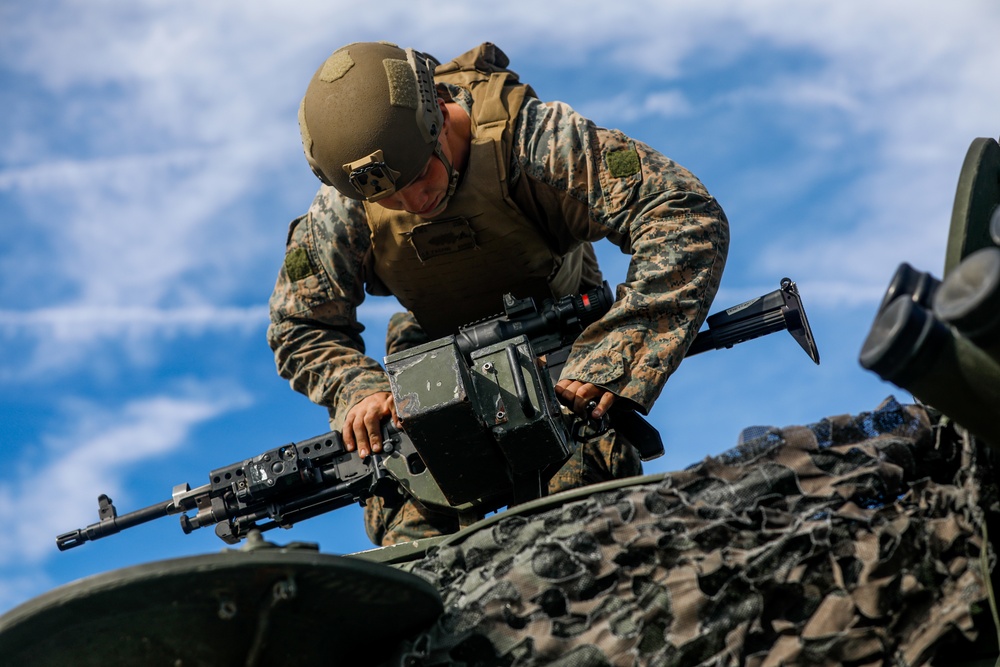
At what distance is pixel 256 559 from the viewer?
2.79 meters

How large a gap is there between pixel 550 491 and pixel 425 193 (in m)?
1.53

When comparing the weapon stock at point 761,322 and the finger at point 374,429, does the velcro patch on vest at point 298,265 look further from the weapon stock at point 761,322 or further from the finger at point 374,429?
the weapon stock at point 761,322

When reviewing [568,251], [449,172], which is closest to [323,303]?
[449,172]

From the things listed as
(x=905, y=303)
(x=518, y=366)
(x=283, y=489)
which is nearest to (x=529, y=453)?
(x=518, y=366)

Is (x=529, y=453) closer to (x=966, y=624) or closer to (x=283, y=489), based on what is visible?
(x=283, y=489)

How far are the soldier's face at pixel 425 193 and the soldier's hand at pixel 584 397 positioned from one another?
47.4 inches

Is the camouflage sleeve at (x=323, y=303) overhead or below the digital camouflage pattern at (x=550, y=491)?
overhead

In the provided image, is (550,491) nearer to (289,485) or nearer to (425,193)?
(289,485)

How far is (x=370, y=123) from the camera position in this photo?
591 cm

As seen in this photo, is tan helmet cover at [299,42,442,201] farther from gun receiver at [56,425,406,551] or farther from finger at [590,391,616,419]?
finger at [590,391,616,419]

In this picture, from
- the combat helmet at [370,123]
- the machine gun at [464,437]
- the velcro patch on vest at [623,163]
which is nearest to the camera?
the machine gun at [464,437]

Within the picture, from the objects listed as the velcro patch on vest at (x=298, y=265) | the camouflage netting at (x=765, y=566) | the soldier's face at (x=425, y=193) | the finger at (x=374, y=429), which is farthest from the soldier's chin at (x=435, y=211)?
the camouflage netting at (x=765, y=566)

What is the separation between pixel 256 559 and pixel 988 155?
6.40ft

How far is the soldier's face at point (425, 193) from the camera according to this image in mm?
6137
